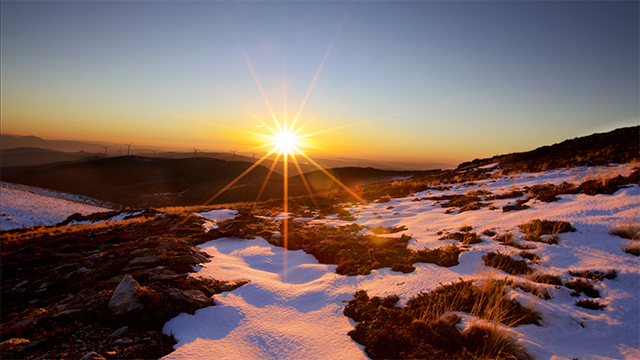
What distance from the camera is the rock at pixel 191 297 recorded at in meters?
5.61

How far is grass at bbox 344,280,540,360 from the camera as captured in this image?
149 inches

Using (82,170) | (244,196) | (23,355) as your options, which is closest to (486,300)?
(23,355)

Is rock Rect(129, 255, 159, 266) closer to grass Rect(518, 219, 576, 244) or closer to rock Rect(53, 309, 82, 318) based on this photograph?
rock Rect(53, 309, 82, 318)

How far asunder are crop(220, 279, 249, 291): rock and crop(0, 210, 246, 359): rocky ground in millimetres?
27

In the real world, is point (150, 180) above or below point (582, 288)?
below

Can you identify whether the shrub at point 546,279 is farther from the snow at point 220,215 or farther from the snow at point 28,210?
the snow at point 28,210

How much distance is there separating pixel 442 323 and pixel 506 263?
127 inches

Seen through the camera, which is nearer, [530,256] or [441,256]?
[530,256]

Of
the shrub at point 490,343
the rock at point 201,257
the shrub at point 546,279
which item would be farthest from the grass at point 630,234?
the rock at point 201,257

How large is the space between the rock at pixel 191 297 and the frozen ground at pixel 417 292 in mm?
245

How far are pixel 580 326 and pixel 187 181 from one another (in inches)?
4885

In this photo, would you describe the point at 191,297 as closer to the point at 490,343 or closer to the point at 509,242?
the point at 490,343

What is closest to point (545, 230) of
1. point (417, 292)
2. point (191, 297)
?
point (417, 292)

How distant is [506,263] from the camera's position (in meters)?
6.13
